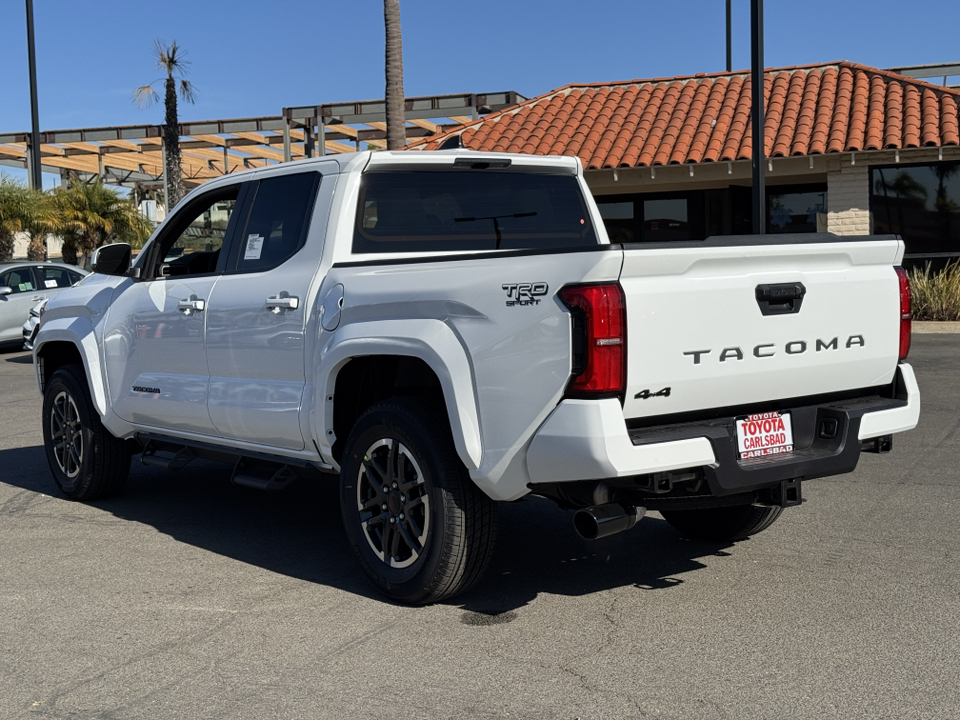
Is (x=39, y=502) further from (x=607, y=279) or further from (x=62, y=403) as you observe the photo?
(x=607, y=279)

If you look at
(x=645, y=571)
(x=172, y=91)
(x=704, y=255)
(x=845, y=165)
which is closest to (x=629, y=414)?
(x=704, y=255)

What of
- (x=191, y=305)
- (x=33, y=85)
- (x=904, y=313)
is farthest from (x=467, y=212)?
(x=33, y=85)

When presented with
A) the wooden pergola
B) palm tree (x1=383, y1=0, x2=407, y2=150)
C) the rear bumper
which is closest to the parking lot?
the rear bumper

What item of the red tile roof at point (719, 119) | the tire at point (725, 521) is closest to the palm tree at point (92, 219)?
the red tile roof at point (719, 119)

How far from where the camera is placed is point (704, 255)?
4.61 metres

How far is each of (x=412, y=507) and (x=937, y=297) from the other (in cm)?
1643

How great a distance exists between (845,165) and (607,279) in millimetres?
17626

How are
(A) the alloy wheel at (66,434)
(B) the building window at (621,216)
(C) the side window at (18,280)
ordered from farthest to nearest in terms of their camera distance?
(B) the building window at (621,216) → (C) the side window at (18,280) → (A) the alloy wheel at (66,434)

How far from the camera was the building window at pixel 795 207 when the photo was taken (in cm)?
2284

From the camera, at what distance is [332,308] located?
550 centimetres

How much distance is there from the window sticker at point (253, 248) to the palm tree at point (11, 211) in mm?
24741

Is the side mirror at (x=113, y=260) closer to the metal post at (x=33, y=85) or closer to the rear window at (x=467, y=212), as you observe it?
the rear window at (x=467, y=212)

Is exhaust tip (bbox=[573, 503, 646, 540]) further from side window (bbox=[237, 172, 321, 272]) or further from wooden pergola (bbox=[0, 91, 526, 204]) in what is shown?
wooden pergola (bbox=[0, 91, 526, 204])

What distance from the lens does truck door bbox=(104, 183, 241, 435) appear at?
21.4 ft
